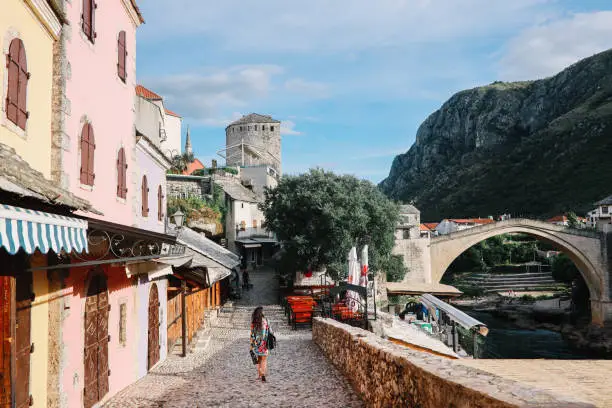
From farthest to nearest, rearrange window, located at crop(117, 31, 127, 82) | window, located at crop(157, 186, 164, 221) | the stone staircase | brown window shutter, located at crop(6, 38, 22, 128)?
the stone staircase < window, located at crop(157, 186, 164, 221) < window, located at crop(117, 31, 127, 82) < brown window shutter, located at crop(6, 38, 22, 128)

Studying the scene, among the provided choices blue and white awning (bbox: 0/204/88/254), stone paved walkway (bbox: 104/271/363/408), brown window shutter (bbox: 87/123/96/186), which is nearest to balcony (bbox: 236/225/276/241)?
stone paved walkway (bbox: 104/271/363/408)

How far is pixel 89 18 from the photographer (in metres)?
7.96

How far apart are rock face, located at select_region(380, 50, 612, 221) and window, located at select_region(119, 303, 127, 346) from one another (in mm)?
90592

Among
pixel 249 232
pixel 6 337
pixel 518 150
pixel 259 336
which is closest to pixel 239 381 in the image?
pixel 259 336

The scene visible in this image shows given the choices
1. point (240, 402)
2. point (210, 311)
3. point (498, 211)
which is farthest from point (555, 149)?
point (240, 402)

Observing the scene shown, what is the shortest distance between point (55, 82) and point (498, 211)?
344 ft

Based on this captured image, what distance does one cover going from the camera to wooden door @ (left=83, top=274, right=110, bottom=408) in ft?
24.6

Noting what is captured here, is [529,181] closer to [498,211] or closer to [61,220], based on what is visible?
[498,211]

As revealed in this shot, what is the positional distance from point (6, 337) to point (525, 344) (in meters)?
38.2

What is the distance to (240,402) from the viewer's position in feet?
25.4

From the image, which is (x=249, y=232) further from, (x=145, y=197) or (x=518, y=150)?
(x=518, y=150)

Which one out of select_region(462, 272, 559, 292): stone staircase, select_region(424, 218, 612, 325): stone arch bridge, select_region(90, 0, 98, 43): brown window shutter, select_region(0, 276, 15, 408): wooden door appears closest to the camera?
select_region(0, 276, 15, 408): wooden door

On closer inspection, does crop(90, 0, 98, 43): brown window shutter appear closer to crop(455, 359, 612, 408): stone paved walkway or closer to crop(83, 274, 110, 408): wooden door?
crop(83, 274, 110, 408): wooden door

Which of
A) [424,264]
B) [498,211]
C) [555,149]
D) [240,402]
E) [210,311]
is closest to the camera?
[240,402]
